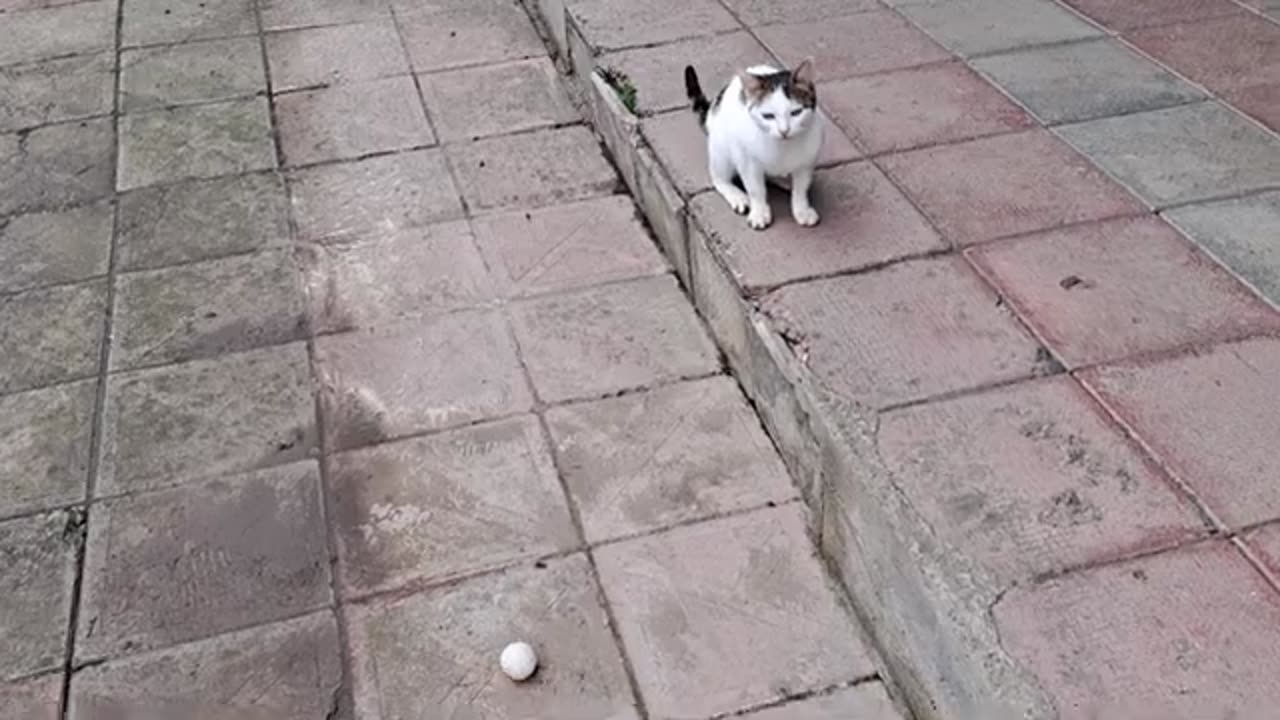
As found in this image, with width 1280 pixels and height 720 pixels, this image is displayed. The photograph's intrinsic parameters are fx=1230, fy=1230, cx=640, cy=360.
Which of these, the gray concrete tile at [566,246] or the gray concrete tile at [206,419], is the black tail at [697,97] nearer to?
the gray concrete tile at [566,246]

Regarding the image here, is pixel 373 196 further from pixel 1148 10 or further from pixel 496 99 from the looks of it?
pixel 1148 10

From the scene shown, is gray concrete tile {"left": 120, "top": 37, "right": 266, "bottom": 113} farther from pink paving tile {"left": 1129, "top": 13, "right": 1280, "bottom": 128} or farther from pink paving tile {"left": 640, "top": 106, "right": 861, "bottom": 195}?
pink paving tile {"left": 1129, "top": 13, "right": 1280, "bottom": 128}

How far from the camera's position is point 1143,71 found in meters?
3.59

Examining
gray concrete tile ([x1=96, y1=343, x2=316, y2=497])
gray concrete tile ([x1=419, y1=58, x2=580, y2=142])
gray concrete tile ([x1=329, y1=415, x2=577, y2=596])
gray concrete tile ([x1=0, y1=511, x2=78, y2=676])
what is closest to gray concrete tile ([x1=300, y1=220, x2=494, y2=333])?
gray concrete tile ([x1=96, y1=343, x2=316, y2=497])

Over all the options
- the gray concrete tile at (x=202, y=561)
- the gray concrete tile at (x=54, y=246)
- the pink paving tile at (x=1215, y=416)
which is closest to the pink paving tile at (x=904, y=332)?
the pink paving tile at (x=1215, y=416)

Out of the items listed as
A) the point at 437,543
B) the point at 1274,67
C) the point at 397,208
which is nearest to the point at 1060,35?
the point at 1274,67

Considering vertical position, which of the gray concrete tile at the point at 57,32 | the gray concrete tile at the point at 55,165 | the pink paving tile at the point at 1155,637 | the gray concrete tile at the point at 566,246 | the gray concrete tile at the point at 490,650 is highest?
the pink paving tile at the point at 1155,637

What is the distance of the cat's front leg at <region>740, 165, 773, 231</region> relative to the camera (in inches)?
112

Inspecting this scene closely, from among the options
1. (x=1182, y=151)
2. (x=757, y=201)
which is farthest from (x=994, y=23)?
(x=757, y=201)

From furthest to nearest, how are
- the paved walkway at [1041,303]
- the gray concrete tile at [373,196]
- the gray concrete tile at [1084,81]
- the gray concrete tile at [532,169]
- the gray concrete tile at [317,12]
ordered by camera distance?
the gray concrete tile at [317,12], the gray concrete tile at [532,169], the gray concrete tile at [373,196], the gray concrete tile at [1084,81], the paved walkway at [1041,303]

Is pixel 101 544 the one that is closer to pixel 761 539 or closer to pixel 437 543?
pixel 437 543

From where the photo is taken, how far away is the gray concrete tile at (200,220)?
3.43 meters

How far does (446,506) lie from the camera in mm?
2574

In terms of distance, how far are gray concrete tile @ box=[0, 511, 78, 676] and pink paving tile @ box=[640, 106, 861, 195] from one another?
5.38ft
